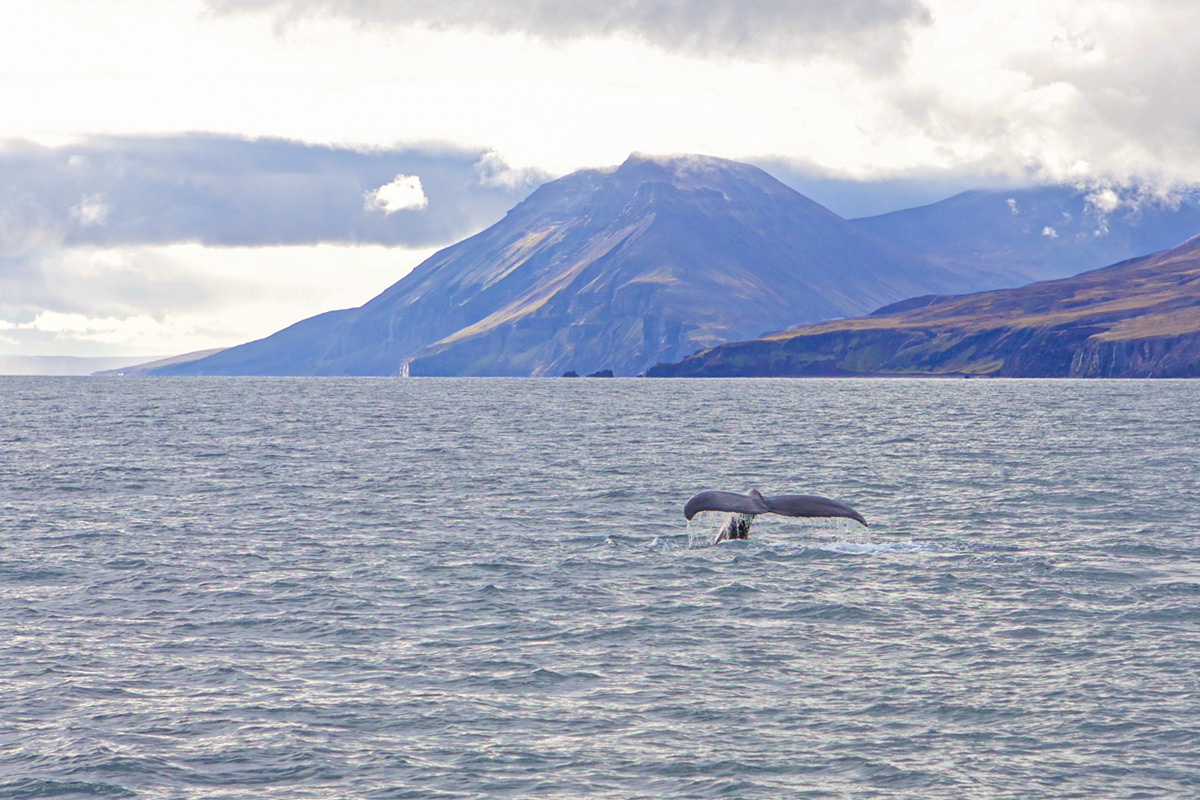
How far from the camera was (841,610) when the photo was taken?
32531 mm

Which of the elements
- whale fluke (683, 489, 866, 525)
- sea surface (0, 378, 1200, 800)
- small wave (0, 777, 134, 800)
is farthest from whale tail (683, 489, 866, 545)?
small wave (0, 777, 134, 800)

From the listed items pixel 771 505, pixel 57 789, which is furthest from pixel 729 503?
pixel 57 789

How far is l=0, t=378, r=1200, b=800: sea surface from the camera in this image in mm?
20891

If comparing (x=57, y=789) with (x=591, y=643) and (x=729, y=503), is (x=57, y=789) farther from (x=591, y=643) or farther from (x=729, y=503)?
(x=729, y=503)

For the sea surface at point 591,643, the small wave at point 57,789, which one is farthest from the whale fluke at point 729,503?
the small wave at point 57,789

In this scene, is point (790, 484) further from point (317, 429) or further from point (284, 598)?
point (317, 429)

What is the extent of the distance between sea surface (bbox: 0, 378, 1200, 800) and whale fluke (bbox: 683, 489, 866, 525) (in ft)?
8.70

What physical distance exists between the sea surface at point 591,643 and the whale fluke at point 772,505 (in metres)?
2.65

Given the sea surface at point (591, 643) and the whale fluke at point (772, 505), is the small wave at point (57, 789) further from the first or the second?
the whale fluke at point (772, 505)

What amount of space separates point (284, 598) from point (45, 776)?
548 inches

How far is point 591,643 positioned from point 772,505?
7.16 metres

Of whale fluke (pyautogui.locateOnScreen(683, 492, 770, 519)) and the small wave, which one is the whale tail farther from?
the small wave

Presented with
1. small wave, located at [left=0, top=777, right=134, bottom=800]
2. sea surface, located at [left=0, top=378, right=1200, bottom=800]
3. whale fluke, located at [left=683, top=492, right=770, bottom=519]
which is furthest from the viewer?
whale fluke, located at [left=683, top=492, right=770, bottom=519]

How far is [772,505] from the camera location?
1314 inches
